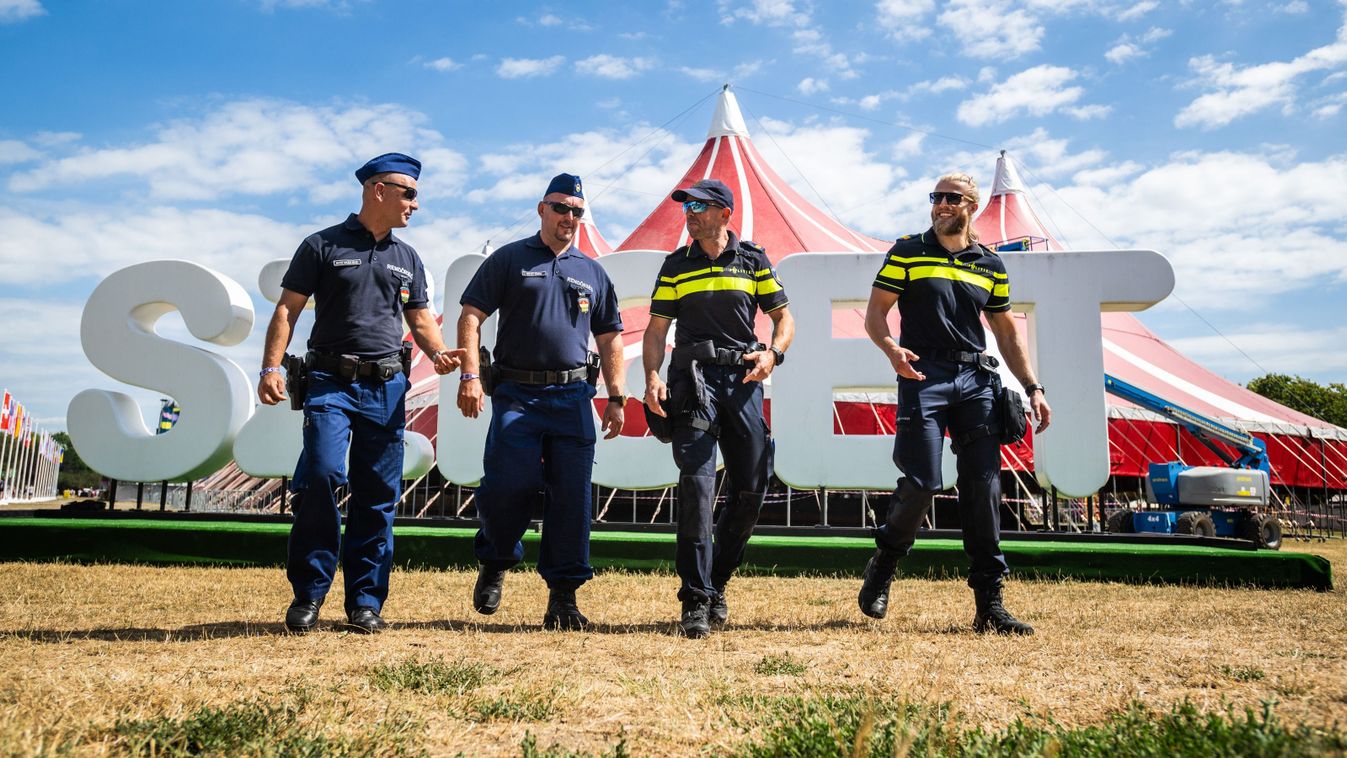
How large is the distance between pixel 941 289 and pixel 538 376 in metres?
1.80

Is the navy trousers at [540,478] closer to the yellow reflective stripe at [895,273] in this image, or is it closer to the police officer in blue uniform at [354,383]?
the police officer in blue uniform at [354,383]

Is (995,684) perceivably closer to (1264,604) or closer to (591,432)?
(591,432)

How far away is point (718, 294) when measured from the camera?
3939 mm

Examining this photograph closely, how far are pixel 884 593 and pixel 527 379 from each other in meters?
1.83

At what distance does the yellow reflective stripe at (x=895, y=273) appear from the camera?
4.00 metres

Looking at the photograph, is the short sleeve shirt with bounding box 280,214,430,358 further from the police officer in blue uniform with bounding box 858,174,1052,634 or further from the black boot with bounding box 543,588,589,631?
the police officer in blue uniform with bounding box 858,174,1052,634

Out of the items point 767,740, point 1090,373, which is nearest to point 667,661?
point 767,740

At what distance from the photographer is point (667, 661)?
272 cm

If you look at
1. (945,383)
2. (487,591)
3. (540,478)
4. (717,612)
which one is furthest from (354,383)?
(945,383)

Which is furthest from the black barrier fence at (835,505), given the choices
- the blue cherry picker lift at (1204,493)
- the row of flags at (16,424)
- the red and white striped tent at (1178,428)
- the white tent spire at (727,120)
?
the row of flags at (16,424)

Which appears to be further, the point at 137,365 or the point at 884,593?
the point at 137,365

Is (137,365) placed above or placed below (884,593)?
above

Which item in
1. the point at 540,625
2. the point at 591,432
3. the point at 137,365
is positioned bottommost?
the point at 540,625

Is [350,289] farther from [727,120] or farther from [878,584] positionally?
[727,120]
